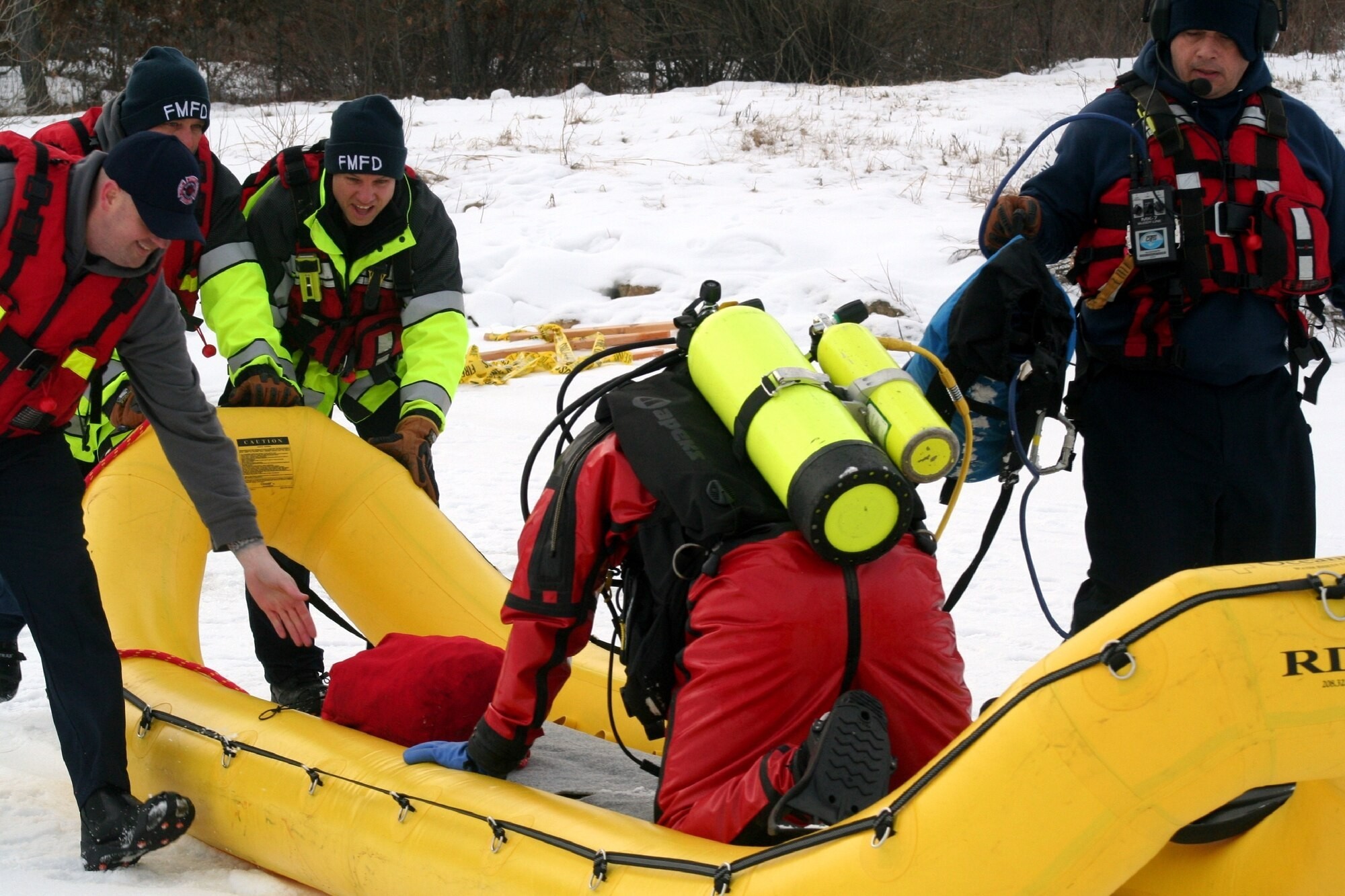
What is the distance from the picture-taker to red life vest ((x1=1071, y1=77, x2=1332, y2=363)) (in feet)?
9.15

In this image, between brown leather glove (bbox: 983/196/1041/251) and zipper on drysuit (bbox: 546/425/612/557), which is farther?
brown leather glove (bbox: 983/196/1041/251)

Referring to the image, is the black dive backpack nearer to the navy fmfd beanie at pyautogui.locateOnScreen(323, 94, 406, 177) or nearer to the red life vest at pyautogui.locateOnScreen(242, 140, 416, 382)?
the navy fmfd beanie at pyautogui.locateOnScreen(323, 94, 406, 177)

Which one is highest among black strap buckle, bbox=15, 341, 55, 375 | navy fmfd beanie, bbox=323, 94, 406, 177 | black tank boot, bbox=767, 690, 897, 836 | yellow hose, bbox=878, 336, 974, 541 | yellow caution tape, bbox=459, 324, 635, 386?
navy fmfd beanie, bbox=323, 94, 406, 177

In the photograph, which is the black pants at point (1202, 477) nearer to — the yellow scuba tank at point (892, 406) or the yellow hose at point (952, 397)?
the yellow hose at point (952, 397)

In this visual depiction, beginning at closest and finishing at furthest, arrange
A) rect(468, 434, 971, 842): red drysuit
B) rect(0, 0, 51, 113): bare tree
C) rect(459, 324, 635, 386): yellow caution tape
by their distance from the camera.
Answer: rect(468, 434, 971, 842): red drysuit
rect(459, 324, 635, 386): yellow caution tape
rect(0, 0, 51, 113): bare tree

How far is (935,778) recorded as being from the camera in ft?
6.34

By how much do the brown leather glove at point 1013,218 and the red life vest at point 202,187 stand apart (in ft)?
6.77

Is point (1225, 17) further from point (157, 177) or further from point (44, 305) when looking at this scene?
point (44, 305)

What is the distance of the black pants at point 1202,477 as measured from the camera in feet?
9.25

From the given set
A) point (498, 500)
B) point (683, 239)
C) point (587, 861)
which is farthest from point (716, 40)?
point (587, 861)

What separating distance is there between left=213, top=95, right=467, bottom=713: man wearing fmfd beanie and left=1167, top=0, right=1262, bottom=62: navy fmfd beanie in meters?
1.94

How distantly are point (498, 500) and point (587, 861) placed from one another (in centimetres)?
339

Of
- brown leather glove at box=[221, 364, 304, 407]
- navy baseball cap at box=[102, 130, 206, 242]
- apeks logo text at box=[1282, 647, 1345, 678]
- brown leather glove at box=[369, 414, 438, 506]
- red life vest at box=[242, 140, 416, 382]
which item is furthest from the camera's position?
brown leather glove at box=[369, 414, 438, 506]

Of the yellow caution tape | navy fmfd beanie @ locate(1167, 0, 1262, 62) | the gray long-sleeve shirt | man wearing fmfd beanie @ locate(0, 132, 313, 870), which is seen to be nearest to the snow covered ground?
the yellow caution tape
